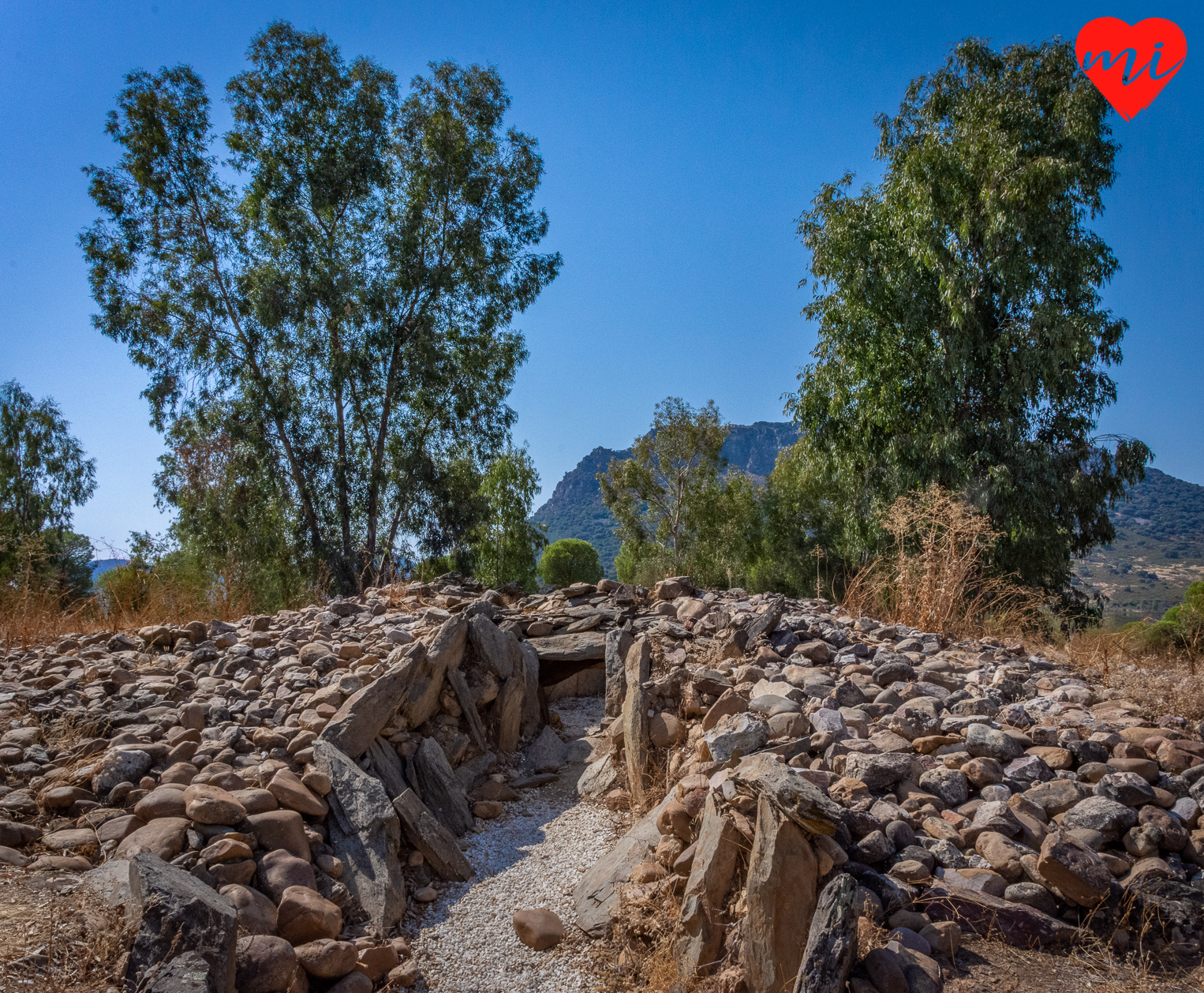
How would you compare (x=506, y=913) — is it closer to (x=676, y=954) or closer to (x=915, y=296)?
(x=676, y=954)

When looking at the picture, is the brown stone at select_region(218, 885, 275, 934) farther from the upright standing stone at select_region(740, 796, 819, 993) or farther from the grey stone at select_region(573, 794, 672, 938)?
the upright standing stone at select_region(740, 796, 819, 993)

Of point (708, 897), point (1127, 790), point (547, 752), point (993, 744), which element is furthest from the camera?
point (547, 752)

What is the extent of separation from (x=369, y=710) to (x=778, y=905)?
306cm

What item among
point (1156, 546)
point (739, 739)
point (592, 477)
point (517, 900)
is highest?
point (592, 477)

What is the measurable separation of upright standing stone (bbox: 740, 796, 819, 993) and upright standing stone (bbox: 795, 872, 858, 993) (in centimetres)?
17

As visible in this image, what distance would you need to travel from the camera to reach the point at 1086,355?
37.9ft

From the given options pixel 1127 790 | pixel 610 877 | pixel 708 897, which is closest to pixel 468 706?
pixel 610 877

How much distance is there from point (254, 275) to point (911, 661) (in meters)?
13.4

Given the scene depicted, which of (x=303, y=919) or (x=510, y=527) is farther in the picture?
(x=510, y=527)

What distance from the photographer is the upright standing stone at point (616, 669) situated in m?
5.82

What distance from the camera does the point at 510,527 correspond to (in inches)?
718

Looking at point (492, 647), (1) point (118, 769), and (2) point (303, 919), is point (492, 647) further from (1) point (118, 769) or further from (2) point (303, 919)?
(2) point (303, 919)

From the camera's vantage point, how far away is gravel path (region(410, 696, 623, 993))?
3.21 m

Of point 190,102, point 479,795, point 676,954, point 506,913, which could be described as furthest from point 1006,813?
point 190,102
